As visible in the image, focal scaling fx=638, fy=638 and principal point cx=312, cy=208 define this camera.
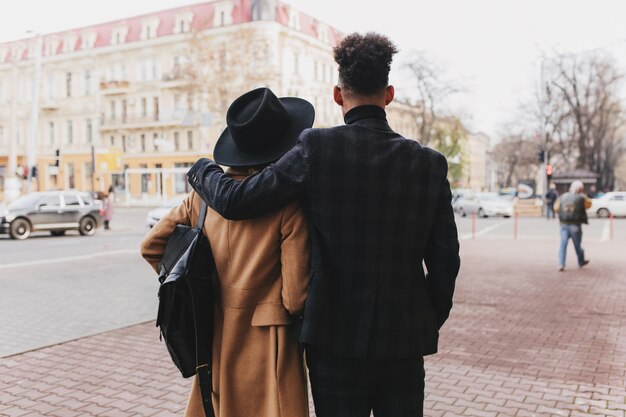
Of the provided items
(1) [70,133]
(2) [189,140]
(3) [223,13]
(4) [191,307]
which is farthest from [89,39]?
(4) [191,307]

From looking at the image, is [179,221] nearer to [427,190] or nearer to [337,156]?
[337,156]

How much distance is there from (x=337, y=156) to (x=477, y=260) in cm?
1339

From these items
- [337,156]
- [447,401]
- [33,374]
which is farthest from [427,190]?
[33,374]

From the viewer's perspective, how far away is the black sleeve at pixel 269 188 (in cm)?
208

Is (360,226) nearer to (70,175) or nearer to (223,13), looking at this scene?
(223,13)

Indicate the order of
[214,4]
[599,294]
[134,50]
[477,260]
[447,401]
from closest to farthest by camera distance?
1. [447,401]
2. [599,294]
3. [477,260]
4. [214,4]
5. [134,50]

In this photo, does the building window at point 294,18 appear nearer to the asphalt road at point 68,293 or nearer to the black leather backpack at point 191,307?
the asphalt road at point 68,293

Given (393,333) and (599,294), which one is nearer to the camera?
(393,333)

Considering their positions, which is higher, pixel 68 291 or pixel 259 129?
pixel 259 129

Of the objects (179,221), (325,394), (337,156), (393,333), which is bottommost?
(325,394)

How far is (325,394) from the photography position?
2152mm

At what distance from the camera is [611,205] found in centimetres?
3622

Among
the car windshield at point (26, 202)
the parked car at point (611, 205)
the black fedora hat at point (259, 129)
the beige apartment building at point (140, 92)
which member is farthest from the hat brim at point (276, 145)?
the beige apartment building at point (140, 92)

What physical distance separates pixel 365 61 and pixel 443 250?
0.70m
